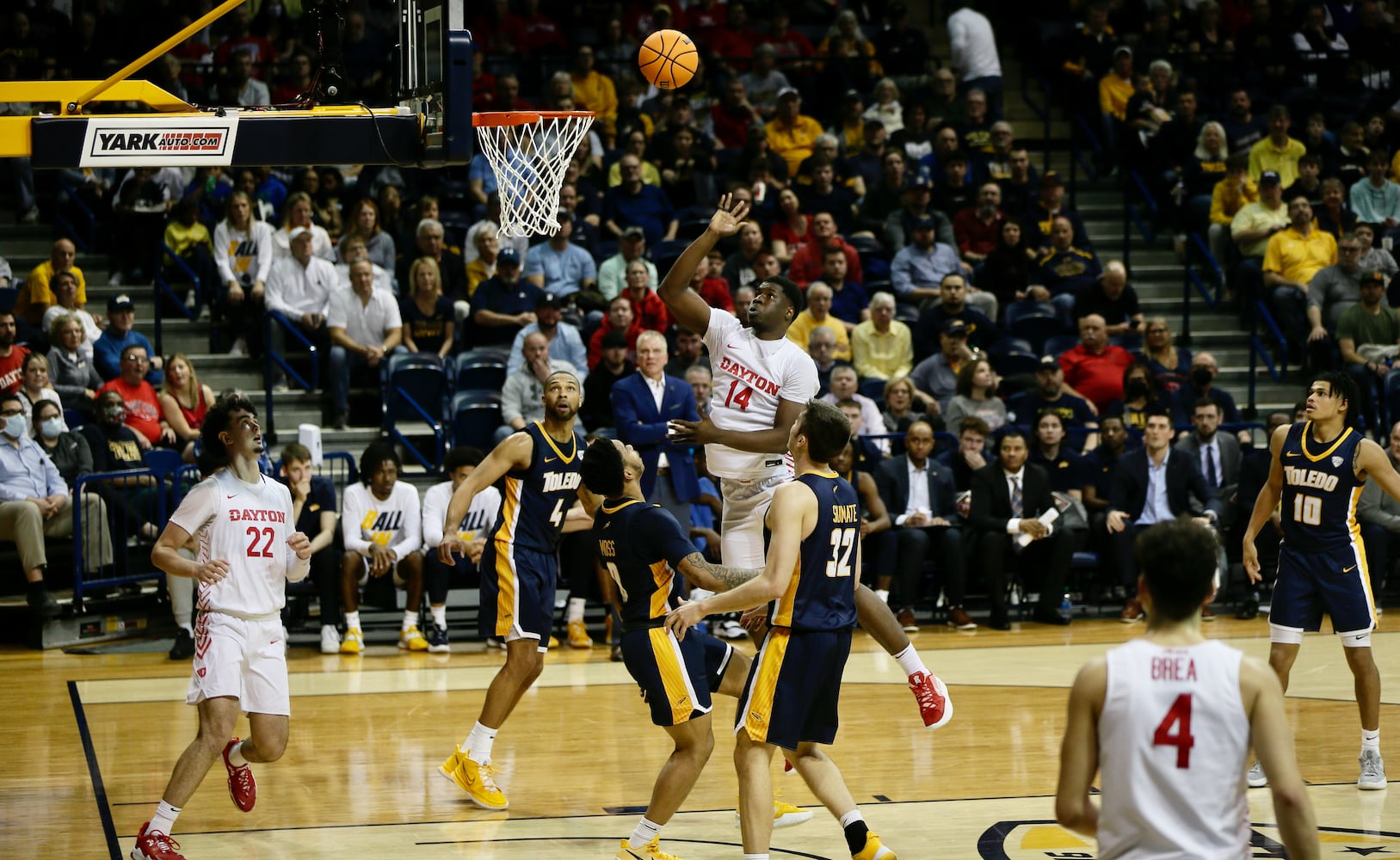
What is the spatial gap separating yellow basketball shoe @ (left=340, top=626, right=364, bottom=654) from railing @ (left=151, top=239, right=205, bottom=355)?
3886 mm

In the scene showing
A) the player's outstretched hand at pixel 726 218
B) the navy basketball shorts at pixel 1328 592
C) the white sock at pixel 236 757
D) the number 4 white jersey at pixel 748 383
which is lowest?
the white sock at pixel 236 757

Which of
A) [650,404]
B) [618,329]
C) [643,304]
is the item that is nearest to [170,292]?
[618,329]

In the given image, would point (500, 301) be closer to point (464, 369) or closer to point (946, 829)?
point (464, 369)

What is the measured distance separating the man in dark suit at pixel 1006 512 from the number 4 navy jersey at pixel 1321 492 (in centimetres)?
465

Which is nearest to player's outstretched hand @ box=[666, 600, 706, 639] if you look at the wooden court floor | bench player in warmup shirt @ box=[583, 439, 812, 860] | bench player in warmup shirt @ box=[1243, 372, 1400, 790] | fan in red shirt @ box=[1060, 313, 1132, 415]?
bench player in warmup shirt @ box=[583, 439, 812, 860]

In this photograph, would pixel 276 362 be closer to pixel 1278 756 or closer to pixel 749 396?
pixel 749 396

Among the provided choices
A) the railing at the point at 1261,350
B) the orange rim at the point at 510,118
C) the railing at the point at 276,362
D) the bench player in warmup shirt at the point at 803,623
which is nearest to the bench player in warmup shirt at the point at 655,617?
the bench player in warmup shirt at the point at 803,623

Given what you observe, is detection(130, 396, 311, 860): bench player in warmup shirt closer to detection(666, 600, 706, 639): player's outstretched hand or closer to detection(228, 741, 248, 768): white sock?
detection(228, 741, 248, 768): white sock

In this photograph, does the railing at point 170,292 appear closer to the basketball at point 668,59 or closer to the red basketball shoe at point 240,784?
the basketball at point 668,59

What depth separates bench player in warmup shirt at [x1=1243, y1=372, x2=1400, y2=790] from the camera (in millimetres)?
7715

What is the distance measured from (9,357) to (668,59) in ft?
20.8

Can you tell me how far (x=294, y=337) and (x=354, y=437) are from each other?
137 centimetres

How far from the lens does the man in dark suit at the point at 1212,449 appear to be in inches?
519

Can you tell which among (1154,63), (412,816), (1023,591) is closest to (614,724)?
(412,816)
